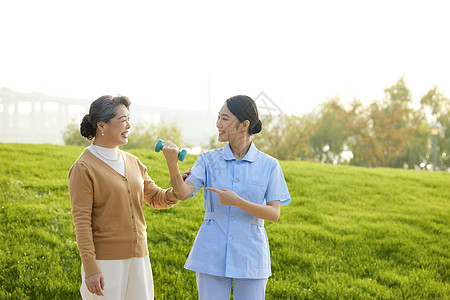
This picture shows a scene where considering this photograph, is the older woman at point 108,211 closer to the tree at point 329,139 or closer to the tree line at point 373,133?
the tree line at point 373,133

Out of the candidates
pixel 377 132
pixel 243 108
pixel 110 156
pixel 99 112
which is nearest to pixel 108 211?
pixel 110 156

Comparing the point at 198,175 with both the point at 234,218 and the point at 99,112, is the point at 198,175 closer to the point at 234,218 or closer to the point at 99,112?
the point at 234,218

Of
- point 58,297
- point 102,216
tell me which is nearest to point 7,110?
point 58,297

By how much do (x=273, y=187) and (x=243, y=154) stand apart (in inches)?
10.2

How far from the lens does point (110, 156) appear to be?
2453 mm

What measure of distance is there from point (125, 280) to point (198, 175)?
710mm

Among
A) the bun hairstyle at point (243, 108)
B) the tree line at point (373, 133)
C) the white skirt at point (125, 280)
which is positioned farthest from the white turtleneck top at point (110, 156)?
the tree line at point (373, 133)

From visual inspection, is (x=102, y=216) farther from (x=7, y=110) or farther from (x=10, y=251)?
(x=7, y=110)

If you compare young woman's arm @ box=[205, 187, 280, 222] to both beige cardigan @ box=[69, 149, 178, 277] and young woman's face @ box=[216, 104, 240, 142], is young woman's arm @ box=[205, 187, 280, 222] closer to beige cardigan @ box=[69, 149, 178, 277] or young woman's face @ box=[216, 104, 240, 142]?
young woman's face @ box=[216, 104, 240, 142]

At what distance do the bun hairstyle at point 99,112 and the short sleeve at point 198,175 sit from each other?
0.53 m

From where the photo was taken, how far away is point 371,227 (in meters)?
6.80

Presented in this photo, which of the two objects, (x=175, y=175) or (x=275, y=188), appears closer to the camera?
(x=175, y=175)

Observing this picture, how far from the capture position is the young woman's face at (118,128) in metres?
2.38

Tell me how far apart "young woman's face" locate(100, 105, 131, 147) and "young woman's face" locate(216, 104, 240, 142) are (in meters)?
0.52
